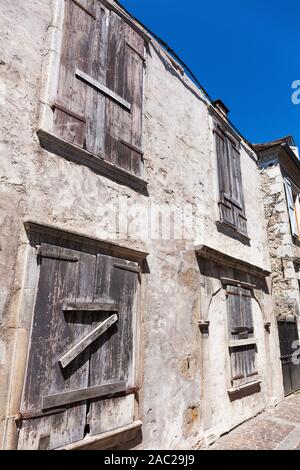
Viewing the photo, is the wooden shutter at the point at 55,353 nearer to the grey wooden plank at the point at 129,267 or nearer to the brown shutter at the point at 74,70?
the grey wooden plank at the point at 129,267

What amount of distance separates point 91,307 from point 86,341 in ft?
1.08

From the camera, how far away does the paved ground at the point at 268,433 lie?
169 inches

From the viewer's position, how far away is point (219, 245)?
577cm

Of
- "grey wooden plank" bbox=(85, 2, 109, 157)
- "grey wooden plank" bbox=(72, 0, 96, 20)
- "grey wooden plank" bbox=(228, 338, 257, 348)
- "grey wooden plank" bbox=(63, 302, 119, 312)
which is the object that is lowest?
"grey wooden plank" bbox=(228, 338, 257, 348)

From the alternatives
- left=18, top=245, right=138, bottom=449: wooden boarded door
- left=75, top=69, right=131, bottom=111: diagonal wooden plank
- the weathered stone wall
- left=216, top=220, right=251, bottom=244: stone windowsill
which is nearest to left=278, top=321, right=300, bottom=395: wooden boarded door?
the weathered stone wall

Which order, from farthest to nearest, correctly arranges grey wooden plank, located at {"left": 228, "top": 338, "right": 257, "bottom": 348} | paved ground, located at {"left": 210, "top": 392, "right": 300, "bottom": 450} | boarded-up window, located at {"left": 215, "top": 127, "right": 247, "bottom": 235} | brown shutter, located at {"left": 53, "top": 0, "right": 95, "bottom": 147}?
1. boarded-up window, located at {"left": 215, "top": 127, "right": 247, "bottom": 235}
2. grey wooden plank, located at {"left": 228, "top": 338, "right": 257, "bottom": 348}
3. paved ground, located at {"left": 210, "top": 392, "right": 300, "bottom": 450}
4. brown shutter, located at {"left": 53, "top": 0, "right": 95, "bottom": 147}

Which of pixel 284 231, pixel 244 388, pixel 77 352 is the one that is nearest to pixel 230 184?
pixel 284 231

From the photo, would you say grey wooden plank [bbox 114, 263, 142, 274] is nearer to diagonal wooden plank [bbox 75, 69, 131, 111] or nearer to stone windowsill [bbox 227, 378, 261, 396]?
diagonal wooden plank [bbox 75, 69, 131, 111]

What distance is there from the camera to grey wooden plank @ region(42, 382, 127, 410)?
2.66m

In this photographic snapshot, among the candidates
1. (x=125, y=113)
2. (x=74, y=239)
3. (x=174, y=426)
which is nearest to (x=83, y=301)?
(x=74, y=239)

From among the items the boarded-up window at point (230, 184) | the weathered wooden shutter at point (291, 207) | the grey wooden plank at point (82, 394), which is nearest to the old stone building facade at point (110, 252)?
the grey wooden plank at point (82, 394)

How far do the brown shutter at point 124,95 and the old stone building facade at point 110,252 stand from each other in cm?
2

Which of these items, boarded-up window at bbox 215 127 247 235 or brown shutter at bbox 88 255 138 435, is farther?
boarded-up window at bbox 215 127 247 235

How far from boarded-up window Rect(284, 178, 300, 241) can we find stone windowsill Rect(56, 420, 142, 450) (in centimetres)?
780
